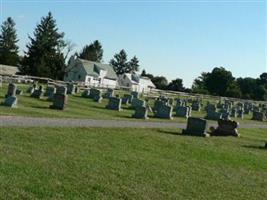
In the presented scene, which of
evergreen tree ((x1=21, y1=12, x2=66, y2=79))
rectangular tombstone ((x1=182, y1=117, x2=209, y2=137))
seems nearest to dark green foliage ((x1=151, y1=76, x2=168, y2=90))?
evergreen tree ((x1=21, y1=12, x2=66, y2=79))

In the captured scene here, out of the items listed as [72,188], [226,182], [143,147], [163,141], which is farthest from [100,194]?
[163,141]

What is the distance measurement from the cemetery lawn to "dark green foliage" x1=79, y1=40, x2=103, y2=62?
442ft

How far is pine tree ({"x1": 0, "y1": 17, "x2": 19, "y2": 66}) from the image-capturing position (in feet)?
375

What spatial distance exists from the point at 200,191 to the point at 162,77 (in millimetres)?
138133

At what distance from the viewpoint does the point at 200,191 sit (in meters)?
11.5

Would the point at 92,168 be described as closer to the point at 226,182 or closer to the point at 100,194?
the point at 100,194

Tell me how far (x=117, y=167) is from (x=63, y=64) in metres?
73.0

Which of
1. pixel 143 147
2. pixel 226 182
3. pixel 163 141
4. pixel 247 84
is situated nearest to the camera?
pixel 226 182

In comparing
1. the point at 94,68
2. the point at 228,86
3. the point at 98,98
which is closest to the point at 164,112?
the point at 98,98

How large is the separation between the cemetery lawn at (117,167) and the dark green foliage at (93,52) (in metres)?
135

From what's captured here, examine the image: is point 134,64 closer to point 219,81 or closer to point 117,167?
point 219,81

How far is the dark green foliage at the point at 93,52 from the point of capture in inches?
6033

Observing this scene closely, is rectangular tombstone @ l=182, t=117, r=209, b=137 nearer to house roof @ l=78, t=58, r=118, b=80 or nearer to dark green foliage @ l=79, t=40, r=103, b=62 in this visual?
house roof @ l=78, t=58, r=118, b=80

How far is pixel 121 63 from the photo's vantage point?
166625 mm
